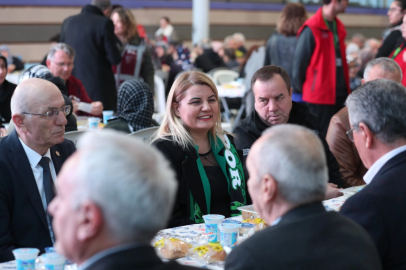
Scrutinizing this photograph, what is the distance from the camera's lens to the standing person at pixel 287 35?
6.07 meters

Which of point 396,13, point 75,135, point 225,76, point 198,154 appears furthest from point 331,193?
point 225,76

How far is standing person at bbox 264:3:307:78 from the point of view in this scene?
6070mm

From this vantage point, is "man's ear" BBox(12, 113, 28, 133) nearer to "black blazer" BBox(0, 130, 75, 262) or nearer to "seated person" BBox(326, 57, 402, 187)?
"black blazer" BBox(0, 130, 75, 262)

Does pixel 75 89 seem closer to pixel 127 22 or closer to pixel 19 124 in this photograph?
pixel 127 22

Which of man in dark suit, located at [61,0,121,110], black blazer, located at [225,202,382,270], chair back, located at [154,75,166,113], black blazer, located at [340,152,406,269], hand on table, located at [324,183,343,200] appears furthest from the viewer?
chair back, located at [154,75,166,113]

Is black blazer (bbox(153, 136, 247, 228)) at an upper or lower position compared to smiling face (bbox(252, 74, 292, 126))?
lower

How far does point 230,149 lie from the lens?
3188 mm

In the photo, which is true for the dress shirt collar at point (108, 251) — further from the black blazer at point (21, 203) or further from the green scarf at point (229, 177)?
the green scarf at point (229, 177)

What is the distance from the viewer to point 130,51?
6453 mm

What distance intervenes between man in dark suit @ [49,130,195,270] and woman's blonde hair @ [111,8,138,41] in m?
5.44

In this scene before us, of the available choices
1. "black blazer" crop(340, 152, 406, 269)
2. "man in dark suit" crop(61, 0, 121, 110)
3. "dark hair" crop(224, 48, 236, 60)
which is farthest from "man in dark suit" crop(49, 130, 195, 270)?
"dark hair" crop(224, 48, 236, 60)

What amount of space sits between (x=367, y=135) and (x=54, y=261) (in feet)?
4.03

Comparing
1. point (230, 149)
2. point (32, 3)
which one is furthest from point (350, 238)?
point (32, 3)

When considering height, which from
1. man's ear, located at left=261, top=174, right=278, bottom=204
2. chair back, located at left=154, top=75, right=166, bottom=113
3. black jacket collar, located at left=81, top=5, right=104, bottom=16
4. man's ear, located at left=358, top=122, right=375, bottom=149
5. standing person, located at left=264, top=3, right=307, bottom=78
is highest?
black jacket collar, located at left=81, top=5, right=104, bottom=16
